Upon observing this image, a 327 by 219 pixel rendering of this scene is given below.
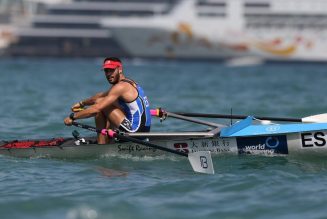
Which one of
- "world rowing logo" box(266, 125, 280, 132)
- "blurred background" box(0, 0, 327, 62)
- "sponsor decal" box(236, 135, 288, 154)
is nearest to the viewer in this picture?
"world rowing logo" box(266, 125, 280, 132)

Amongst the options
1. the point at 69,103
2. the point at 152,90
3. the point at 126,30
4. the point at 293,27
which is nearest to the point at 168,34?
the point at 126,30

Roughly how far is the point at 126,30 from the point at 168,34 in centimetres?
523

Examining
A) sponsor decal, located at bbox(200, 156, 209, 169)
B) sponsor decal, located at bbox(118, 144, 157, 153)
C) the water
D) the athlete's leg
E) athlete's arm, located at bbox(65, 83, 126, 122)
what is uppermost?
athlete's arm, located at bbox(65, 83, 126, 122)

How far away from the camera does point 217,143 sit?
46.3ft

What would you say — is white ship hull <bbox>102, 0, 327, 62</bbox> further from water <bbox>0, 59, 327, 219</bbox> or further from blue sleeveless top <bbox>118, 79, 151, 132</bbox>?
blue sleeveless top <bbox>118, 79, 151, 132</bbox>

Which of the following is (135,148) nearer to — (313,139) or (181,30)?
(313,139)

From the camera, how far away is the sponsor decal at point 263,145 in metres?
13.8

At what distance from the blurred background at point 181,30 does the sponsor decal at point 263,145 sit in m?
80.0

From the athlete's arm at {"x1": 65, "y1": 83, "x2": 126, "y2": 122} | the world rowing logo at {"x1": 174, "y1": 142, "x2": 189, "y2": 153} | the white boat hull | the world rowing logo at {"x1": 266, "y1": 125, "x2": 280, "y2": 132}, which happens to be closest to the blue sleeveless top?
the athlete's arm at {"x1": 65, "y1": 83, "x2": 126, "y2": 122}

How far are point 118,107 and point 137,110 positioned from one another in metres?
0.35

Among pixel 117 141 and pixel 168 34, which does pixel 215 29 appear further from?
pixel 117 141

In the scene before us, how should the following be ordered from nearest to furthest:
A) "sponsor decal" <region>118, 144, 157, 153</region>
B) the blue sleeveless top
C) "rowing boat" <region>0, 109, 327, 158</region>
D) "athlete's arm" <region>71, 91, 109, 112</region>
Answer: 1. "rowing boat" <region>0, 109, 327, 158</region>
2. the blue sleeveless top
3. "sponsor decal" <region>118, 144, 157, 153</region>
4. "athlete's arm" <region>71, 91, 109, 112</region>

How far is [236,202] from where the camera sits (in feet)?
35.8

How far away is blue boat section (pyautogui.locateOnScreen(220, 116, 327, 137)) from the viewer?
532 inches
